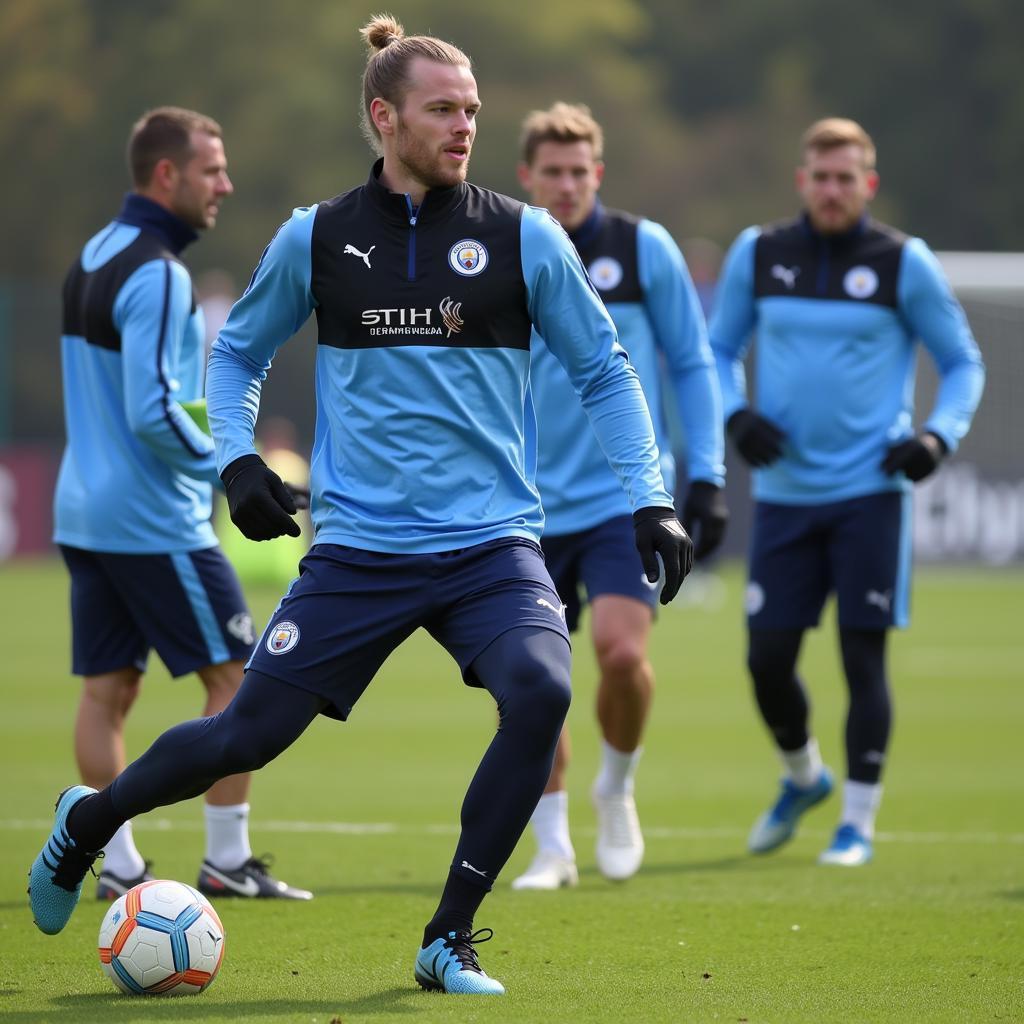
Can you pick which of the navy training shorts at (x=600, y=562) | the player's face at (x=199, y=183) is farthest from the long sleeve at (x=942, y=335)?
the player's face at (x=199, y=183)

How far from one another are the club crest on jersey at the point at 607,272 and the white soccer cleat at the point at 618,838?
6.08ft

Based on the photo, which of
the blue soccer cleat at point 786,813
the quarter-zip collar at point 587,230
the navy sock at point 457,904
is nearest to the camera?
the navy sock at point 457,904

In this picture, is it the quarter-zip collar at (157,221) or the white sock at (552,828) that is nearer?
the quarter-zip collar at (157,221)

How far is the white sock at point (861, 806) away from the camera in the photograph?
312 inches

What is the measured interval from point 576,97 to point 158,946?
47.4m

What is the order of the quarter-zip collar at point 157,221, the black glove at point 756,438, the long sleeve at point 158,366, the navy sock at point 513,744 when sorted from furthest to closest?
1. the black glove at point 756,438
2. the quarter-zip collar at point 157,221
3. the long sleeve at point 158,366
4. the navy sock at point 513,744

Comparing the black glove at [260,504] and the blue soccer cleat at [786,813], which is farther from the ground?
the black glove at [260,504]

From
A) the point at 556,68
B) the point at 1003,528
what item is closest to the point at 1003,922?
the point at 1003,528

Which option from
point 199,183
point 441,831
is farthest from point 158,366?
point 441,831

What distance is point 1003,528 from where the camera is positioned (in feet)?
83.6

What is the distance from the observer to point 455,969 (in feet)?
16.9

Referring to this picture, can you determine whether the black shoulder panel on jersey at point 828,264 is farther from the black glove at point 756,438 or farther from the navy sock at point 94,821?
the navy sock at point 94,821

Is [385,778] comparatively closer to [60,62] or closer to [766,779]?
[766,779]

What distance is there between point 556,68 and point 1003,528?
2965 centimetres
